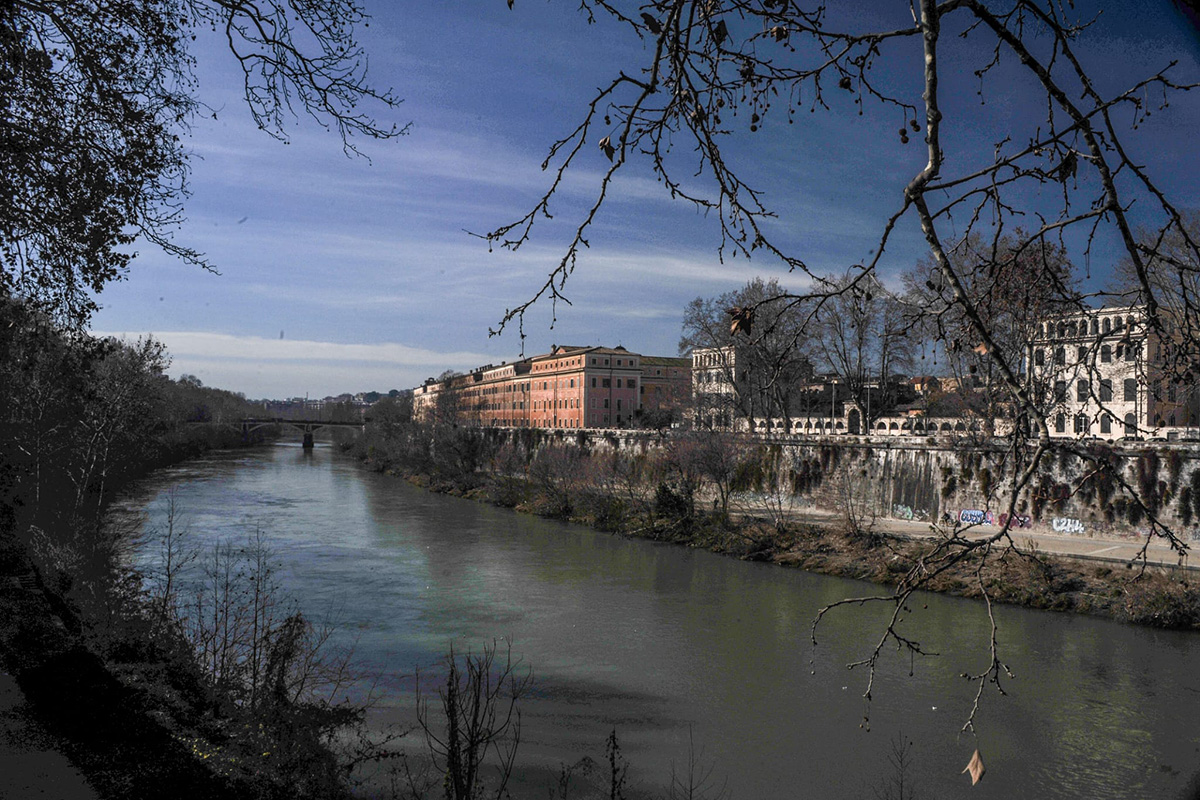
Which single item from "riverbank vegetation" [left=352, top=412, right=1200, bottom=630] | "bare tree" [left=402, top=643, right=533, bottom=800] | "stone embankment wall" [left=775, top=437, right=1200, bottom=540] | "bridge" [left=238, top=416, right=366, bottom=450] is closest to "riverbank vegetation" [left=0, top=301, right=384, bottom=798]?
"bare tree" [left=402, top=643, right=533, bottom=800]

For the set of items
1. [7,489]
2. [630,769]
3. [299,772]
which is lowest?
[630,769]

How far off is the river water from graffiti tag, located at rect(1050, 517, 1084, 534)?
4994 mm

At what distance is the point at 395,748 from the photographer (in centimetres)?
771

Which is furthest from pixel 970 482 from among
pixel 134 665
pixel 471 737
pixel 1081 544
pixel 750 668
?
pixel 134 665

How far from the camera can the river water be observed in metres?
7.81

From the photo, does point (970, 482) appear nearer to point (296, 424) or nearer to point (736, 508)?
point (736, 508)

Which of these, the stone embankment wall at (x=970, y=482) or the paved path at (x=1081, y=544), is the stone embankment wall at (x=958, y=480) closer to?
the stone embankment wall at (x=970, y=482)

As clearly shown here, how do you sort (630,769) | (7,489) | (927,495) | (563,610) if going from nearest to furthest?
(630,769)
(7,489)
(563,610)
(927,495)

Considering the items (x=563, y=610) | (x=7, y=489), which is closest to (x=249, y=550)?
(x=7, y=489)

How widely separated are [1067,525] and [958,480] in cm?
303

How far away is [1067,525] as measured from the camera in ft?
57.0

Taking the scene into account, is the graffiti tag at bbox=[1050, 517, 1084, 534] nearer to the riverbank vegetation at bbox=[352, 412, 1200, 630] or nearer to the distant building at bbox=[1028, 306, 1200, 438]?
the riverbank vegetation at bbox=[352, 412, 1200, 630]

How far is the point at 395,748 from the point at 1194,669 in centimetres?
1039

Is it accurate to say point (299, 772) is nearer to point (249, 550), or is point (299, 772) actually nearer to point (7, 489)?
point (7, 489)
